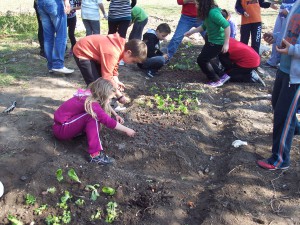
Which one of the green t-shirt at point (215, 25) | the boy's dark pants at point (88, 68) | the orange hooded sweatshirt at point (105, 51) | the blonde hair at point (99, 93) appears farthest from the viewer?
the green t-shirt at point (215, 25)

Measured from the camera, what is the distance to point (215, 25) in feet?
18.6

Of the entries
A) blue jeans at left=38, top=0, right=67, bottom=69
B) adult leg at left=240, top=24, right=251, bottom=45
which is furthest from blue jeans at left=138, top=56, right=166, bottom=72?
adult leg at left=240, top=24, right=251, bottom=45

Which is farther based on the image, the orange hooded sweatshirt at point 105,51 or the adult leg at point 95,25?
the adult leg at point 95,25

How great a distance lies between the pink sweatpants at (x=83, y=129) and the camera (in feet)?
12.2

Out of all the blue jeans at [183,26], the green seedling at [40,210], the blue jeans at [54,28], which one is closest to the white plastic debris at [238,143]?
the green seedling at [40,210]

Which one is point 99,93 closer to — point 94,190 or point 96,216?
point 94,190

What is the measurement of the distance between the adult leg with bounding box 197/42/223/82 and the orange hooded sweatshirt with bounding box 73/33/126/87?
6.90 feet

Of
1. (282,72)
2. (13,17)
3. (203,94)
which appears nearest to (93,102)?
(282,72)

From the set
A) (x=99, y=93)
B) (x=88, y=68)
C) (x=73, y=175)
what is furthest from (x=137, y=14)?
(x=73, y=175)

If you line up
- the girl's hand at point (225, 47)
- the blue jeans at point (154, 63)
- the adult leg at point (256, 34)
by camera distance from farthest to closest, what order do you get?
the adult leg at point (256, 34), the blue jeans at point (154, 63), the girl's hand at point (225, 47)

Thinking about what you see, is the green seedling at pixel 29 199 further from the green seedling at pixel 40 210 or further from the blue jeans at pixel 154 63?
the blue jeans at pixel 154 63

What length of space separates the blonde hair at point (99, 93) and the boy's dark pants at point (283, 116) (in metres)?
1.70

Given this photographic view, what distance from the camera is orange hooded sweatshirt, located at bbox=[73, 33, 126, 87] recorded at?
4.19 meters

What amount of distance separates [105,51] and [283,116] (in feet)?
6.94
